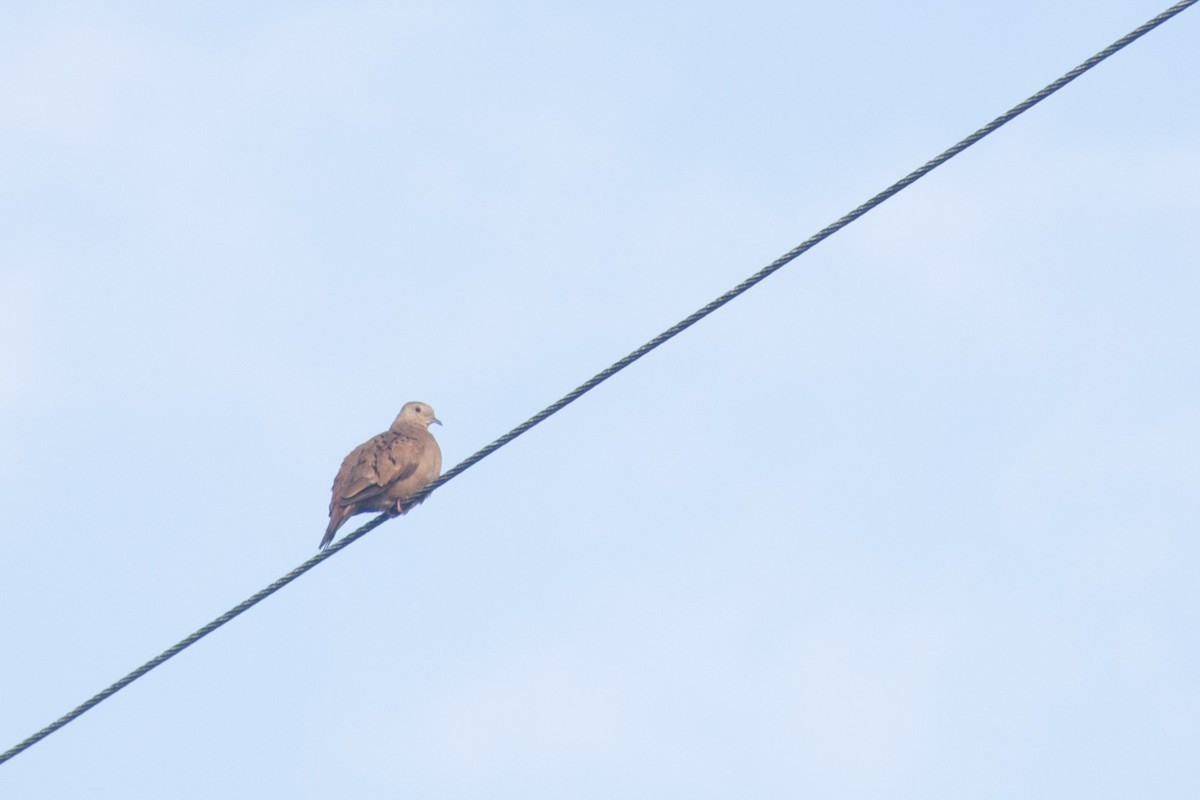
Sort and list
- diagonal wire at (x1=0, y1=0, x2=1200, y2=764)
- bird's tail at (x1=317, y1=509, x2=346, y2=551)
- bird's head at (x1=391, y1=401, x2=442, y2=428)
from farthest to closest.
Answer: bird's head at (x1=391, y1=401, x2=442, y2=428)
bird's tail at (x1=317, y1=509, x2=346, y2=551)
diagonal wire at (x1=0, y1=0, x2=1200, y2=764)

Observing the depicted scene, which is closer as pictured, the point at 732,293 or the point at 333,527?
the point at 732,293

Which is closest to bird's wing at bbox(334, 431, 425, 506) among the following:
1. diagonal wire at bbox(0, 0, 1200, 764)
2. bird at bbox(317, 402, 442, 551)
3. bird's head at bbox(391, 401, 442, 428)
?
bird at bbox(317, 402, 442, 551)

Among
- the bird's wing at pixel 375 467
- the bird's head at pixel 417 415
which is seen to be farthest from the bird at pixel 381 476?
the bird's head at pixel 417 415

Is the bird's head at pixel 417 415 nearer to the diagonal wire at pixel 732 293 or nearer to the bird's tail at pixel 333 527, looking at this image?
the bird's tail at pixel 333 527

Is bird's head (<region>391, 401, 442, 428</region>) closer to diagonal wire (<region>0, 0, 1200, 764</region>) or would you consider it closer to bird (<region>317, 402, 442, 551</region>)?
bird (<region>317, 402, 442, 551</region>)

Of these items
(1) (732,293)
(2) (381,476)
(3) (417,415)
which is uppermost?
(3) (417,415)

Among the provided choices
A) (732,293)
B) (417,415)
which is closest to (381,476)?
(417,415)

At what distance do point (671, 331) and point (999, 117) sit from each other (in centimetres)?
136

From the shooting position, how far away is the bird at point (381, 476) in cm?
1080

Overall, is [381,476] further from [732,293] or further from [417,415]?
[732,293]

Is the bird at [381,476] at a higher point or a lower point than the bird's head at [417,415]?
lower

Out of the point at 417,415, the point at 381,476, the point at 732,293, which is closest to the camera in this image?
the point at 732,293

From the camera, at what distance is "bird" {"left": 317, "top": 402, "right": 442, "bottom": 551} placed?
10.8m

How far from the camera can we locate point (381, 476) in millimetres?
10797
